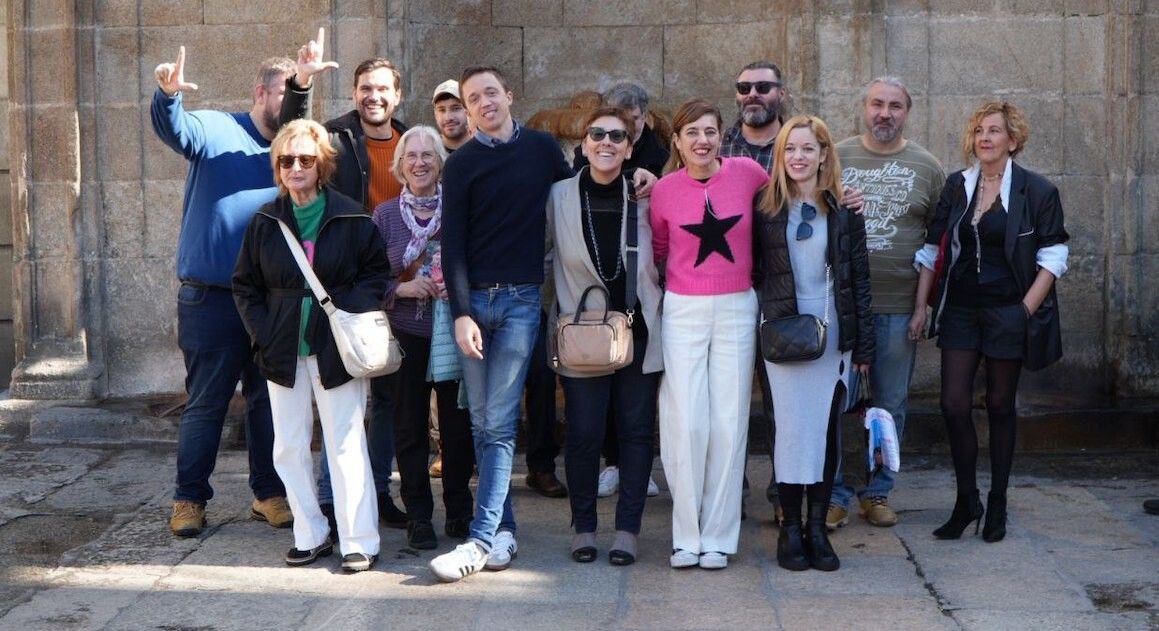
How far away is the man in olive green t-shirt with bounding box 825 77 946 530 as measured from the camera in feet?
21.0

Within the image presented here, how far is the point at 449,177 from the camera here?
5.74 meters

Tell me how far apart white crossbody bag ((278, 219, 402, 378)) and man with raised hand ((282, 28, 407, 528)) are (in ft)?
1.47

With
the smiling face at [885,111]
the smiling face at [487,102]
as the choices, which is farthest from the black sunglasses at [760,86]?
the smiling face at [487,102]

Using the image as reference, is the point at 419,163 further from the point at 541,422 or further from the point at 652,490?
the point at 652,490

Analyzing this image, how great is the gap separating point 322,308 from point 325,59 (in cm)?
285

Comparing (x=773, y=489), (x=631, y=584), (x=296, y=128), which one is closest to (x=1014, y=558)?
(x=773, y=489)

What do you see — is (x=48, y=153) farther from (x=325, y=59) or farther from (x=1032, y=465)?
(x=1032, y=465)

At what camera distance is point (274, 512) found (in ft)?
21.3

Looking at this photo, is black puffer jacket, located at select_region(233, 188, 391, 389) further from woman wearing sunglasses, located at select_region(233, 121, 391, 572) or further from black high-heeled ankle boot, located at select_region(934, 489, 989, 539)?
black high-heeled ankle boot, located at select_region(934, 489, 989, 539)

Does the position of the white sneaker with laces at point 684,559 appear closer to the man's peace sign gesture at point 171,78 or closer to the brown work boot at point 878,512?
the brown work boot at point 878,512

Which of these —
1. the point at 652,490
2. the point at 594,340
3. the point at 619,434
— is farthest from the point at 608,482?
the point at 594,340

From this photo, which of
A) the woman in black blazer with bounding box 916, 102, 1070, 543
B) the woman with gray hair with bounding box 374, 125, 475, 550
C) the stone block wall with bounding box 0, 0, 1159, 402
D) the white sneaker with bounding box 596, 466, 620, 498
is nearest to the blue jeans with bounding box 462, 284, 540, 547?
the woman with gray hair with bounding box 374, 125, 475, 550

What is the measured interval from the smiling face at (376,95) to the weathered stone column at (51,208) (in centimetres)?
271

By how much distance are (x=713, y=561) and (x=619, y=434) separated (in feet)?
2.07
